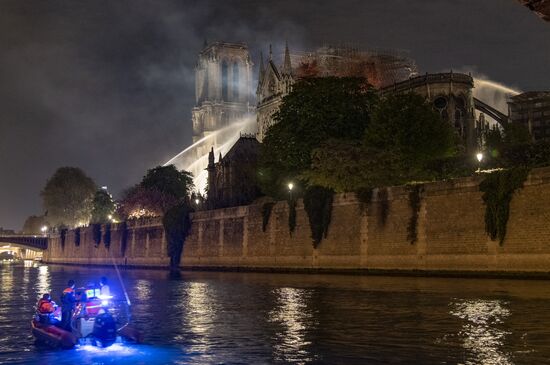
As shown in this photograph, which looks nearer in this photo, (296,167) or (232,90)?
(296,167)

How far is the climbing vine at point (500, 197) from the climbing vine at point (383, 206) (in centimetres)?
701

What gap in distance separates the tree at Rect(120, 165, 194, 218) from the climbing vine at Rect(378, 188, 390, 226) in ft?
162

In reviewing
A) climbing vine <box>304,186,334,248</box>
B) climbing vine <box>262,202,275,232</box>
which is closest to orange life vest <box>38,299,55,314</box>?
climbing vine <box>304,186,334,248</box>

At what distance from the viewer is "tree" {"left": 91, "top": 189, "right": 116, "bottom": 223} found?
381 feet

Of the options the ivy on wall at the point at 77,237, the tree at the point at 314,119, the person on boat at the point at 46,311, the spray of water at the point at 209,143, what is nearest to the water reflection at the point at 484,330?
the person on boat at the point at 46,311

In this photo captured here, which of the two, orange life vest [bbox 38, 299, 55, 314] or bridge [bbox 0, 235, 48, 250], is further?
bridge [bbox 0, 235, 48, 250]

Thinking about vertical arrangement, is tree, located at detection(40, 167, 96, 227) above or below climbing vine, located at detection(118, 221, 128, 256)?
A: above

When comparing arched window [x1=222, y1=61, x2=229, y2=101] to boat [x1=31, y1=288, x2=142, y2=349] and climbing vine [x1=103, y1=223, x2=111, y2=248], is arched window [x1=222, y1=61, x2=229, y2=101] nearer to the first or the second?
climbing vine [x1=103, y1=223, x2=111, y2=248]

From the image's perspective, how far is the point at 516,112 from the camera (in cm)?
9844

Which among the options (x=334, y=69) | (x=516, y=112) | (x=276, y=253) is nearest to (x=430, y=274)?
(x=276, y=253)

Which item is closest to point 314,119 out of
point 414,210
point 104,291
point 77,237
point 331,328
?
point 414,210

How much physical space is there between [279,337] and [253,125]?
14600 centimetres

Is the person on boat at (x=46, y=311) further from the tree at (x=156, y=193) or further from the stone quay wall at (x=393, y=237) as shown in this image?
the tree at (x=156, y=193)

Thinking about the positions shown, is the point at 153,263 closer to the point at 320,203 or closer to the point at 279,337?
the point at 320,203
